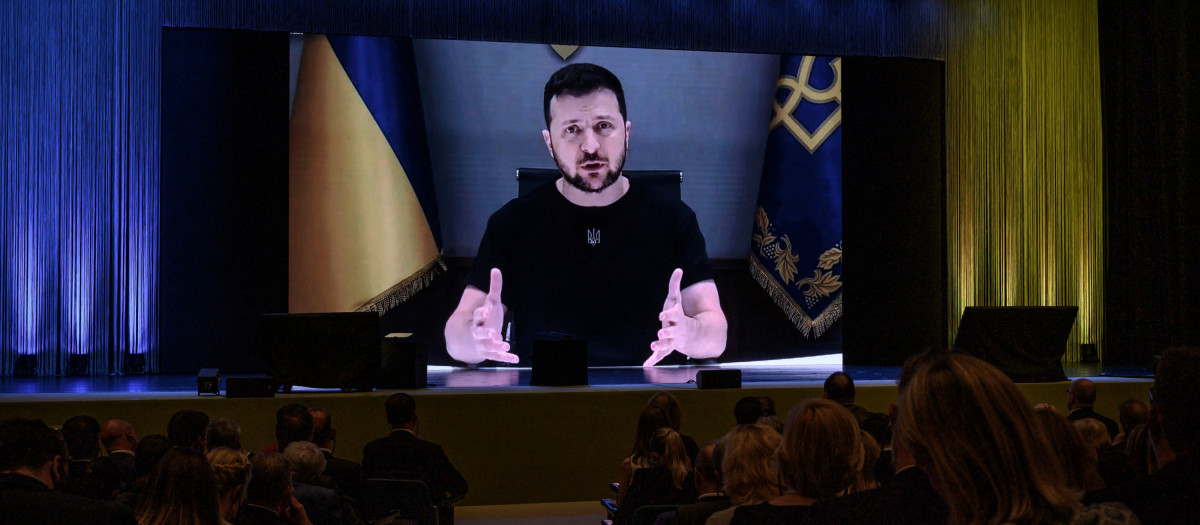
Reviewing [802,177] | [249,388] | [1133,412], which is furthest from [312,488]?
[802,177]

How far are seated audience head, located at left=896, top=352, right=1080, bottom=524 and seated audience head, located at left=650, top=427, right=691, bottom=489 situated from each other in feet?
7.49

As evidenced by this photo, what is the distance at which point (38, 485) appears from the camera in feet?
7.80

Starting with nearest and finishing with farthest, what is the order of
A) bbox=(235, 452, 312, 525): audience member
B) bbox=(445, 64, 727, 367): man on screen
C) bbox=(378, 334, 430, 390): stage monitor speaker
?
bbox=(235, 452, 312, 525): audience member, bbox=(378, 334, 430, 390): stage monitor speaker, bbox=(445, 64, 727, 367): man on screen

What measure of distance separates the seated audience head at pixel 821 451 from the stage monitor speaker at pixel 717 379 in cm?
421

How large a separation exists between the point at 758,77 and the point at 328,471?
21.6ft

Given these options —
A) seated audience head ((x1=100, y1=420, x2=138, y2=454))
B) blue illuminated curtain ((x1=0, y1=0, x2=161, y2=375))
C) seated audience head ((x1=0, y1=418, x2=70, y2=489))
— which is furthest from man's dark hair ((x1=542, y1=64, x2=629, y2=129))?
seated audience head ((x1=0, y1=418, x2=70, y2=489))

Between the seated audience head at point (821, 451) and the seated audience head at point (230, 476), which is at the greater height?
the seated audience head at point (821, 451)

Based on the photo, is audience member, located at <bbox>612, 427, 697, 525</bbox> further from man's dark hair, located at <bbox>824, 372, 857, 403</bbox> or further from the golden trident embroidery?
the golden trident embroidery

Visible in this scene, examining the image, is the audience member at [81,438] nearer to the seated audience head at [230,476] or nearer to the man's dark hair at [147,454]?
the man's dark hair at [147,454]

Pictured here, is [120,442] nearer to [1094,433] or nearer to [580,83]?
[1094,433]

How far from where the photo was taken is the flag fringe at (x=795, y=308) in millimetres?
9250

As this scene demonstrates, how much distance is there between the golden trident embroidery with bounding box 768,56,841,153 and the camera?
9.36m

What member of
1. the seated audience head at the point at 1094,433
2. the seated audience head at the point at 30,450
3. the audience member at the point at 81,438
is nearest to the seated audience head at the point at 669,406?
the seated audience head at the point at 1094,433

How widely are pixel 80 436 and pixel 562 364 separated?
3.13m
